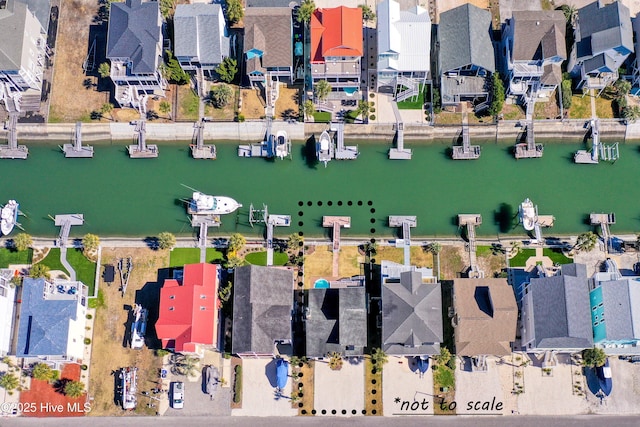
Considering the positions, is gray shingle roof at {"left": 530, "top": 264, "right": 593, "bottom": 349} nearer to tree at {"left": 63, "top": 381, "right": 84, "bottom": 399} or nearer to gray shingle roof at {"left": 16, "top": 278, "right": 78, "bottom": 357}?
tree at {"left": 63, "top": 381, "right": 84, "bottom": 399}

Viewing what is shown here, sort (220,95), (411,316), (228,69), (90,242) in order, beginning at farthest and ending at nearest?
(220,95) < (228,69) < (90,242) < (411,316)

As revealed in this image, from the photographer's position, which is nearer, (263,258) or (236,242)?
(236,242)

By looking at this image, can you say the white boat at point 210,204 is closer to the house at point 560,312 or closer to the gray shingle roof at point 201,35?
the gray shingle roof at point 201,35

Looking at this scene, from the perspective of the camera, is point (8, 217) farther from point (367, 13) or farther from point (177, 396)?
point (367, 13)

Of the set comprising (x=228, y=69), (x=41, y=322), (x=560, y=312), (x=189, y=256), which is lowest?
(x=41, y=322)

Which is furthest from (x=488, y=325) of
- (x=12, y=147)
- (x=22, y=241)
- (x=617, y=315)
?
(x=12, y=147)

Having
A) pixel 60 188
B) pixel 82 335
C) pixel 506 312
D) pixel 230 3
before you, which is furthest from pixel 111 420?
pixel 230 3

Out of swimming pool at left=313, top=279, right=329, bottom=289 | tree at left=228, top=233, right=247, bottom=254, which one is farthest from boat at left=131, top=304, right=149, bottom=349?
swimming pool at left=313, top=279, right=329, bottom=289
